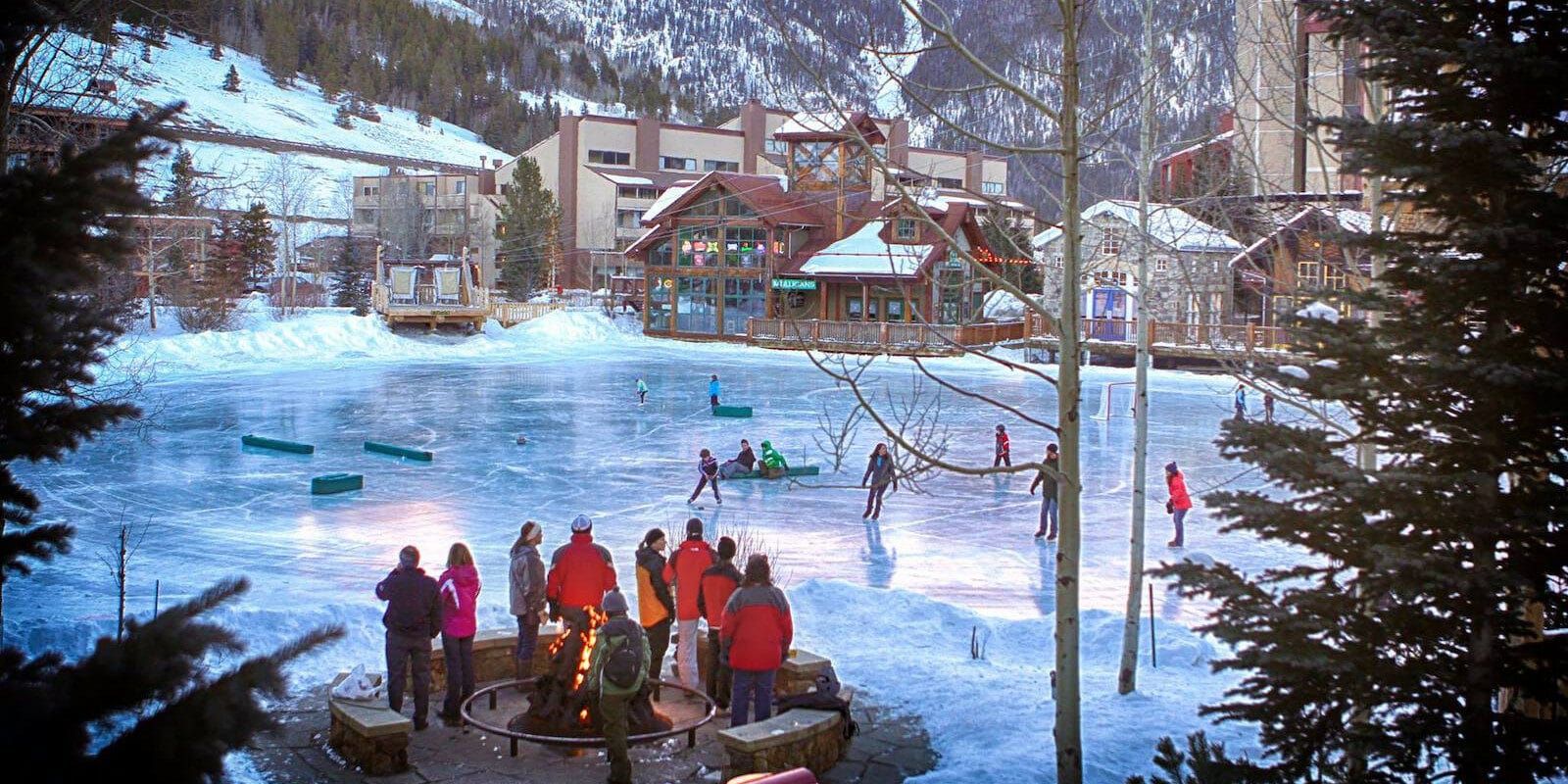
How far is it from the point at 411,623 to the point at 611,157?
8161 cm

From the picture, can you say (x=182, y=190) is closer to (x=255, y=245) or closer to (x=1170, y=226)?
(x=1170, y=226)

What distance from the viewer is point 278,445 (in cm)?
2517

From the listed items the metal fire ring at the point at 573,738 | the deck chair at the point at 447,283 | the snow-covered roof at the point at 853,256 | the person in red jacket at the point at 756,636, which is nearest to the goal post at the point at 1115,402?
the snow-covered roof at the point at 853,256

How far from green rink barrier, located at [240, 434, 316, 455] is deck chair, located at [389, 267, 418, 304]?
32.6 metres

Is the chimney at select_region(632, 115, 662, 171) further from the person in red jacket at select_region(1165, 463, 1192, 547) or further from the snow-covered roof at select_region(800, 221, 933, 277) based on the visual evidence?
the person in red jacket at select_region(1165, 463, 1192, 547)

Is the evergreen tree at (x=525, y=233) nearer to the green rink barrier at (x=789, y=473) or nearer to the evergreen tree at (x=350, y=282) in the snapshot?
the evergreen tree at (x=350, y=282)

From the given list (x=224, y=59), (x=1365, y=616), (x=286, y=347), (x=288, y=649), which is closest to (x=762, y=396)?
(x=286, y=347)

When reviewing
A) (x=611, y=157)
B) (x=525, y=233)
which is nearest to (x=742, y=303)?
(x=525, y=233)

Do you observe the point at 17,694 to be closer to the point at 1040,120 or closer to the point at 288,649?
the point at 288,649

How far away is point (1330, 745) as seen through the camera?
18.1 ft

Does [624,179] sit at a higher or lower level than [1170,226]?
higher

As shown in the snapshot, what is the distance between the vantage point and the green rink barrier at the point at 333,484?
69.3 feet

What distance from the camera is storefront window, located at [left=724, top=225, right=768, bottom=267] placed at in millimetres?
60625

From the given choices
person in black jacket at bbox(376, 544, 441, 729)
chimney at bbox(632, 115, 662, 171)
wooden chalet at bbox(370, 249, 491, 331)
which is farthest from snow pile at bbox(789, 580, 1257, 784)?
chimney at bbox(632, 115, 662, 171)
